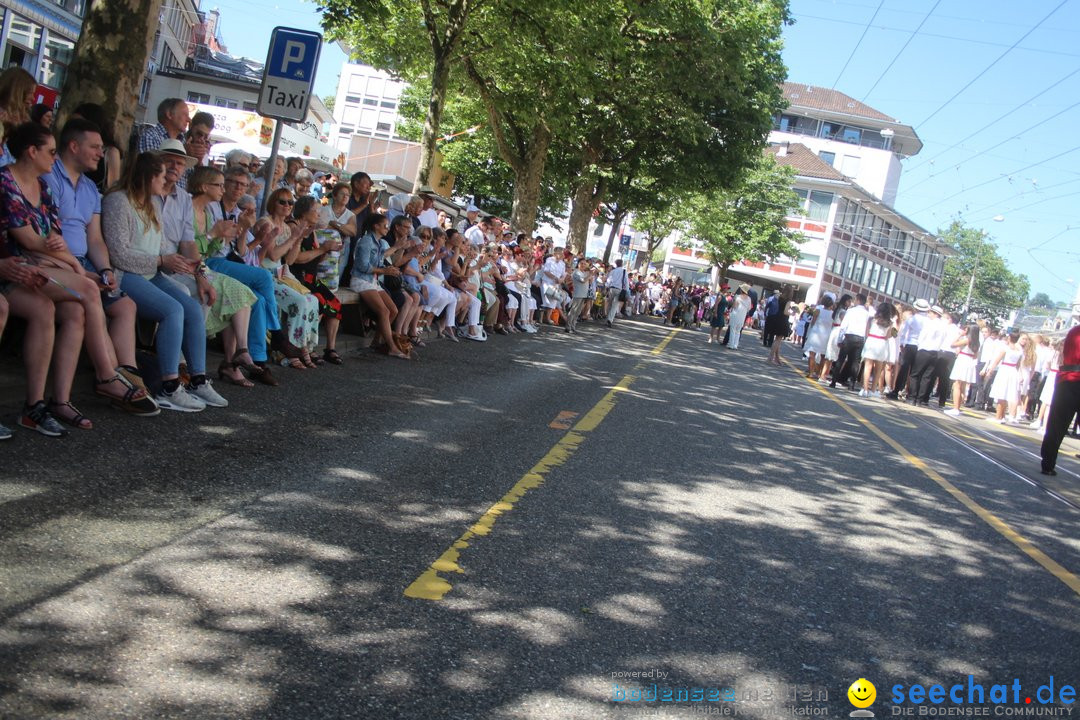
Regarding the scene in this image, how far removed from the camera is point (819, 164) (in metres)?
83.1

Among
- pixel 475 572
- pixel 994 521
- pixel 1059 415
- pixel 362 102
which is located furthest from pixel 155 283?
pixel 362 102

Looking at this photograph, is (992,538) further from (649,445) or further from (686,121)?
(686,121)

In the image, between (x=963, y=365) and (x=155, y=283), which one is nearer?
(x=155, y=283)

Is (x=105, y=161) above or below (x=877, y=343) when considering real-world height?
below

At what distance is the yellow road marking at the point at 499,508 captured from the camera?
436 cm

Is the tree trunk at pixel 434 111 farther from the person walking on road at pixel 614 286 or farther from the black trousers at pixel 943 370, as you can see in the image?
the black trousers at pixel 943 370

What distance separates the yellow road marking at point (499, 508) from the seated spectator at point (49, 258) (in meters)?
2.48

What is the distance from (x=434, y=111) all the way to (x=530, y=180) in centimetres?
1159

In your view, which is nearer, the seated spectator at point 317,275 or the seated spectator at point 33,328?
the seated spectator at point 33,328

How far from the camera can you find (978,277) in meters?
143

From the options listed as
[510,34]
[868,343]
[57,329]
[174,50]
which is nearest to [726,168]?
[510,34]

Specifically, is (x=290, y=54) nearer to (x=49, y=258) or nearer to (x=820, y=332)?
(x=49, y=258)

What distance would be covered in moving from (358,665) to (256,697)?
42 centimetres

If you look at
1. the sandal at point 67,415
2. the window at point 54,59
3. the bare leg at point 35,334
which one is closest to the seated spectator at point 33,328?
the bare leg at point 35,334
